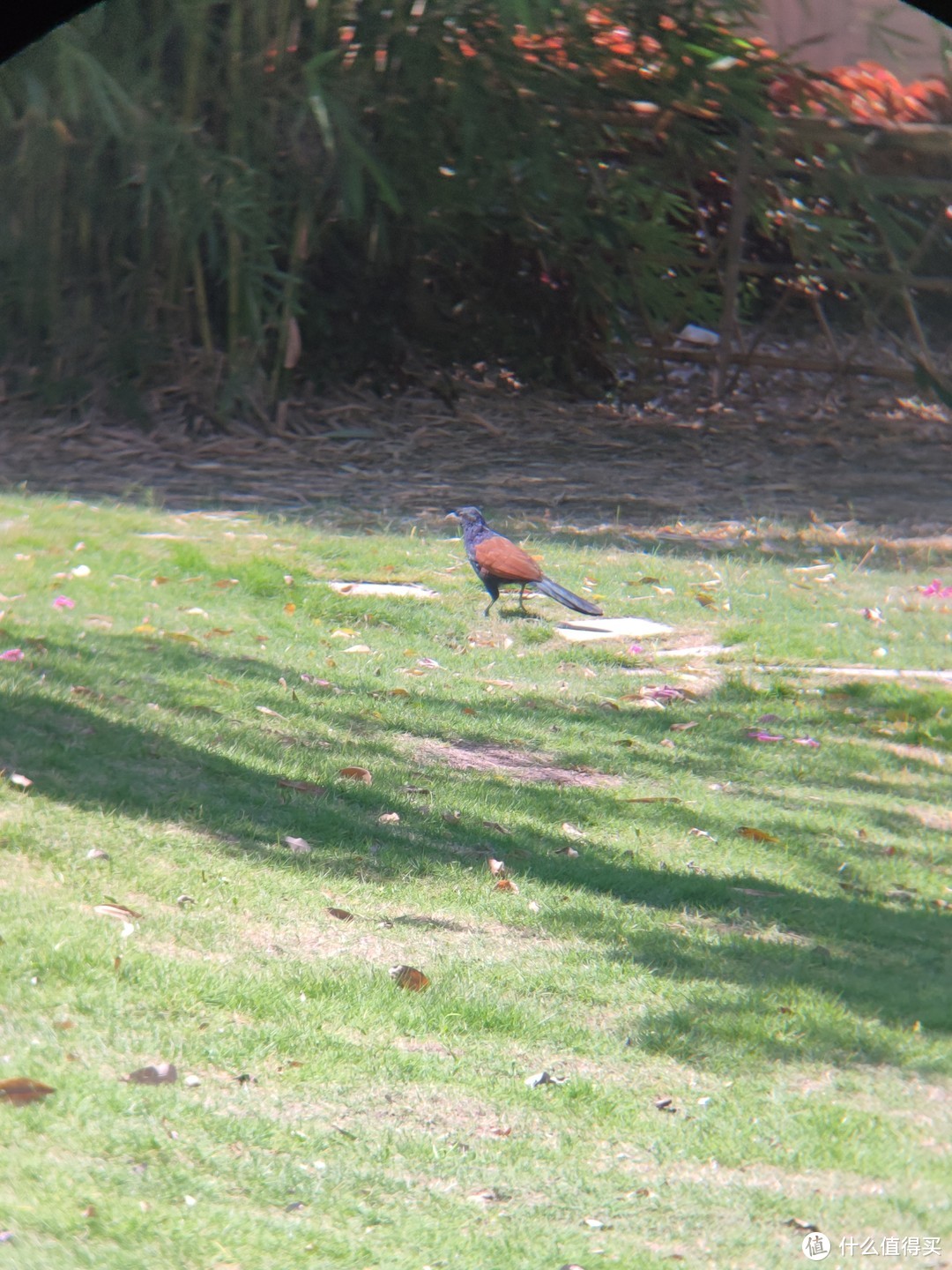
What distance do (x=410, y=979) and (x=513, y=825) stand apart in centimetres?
128

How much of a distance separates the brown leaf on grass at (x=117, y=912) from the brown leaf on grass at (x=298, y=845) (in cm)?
68

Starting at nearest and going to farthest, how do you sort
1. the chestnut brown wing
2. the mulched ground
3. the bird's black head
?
1. the chestnut brown wing
2. the bird's black head
3. the mulched ground

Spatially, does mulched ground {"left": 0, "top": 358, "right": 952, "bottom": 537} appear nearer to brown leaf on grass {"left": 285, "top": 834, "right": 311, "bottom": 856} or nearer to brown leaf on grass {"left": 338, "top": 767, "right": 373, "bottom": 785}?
brown leaf on grass {"left": 338, "top": 767, "right": 373, "bottom": 785}

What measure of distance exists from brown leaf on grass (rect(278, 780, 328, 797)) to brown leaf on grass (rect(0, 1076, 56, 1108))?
192cm

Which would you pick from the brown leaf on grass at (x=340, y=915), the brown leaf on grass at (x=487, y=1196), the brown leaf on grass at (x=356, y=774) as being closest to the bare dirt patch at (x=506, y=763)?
the brown leaf on grass at (x=356, y=774)

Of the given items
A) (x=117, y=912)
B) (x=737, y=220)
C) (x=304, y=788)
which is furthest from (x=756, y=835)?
(x=737, y=220)

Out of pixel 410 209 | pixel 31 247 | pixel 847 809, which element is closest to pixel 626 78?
pixel 410 209

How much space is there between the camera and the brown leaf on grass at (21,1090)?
2602mm

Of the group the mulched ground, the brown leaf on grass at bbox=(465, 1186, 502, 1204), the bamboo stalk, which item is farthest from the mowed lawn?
the bamboo stalk

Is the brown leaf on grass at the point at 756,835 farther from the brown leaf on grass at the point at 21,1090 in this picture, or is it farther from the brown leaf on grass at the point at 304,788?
the brown leaf on grass at the point at 21,1090

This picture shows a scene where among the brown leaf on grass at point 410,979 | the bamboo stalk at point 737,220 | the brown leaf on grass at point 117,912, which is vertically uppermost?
the bamboo stalk at point 737,220

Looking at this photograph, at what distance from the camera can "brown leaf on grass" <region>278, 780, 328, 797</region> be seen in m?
4.54

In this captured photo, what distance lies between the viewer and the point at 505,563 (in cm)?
679

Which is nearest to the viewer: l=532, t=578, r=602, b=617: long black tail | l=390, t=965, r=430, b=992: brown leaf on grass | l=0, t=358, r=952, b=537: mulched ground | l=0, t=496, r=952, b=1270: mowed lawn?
l=0, t=496, r=952, b=1270: mowed lawn
